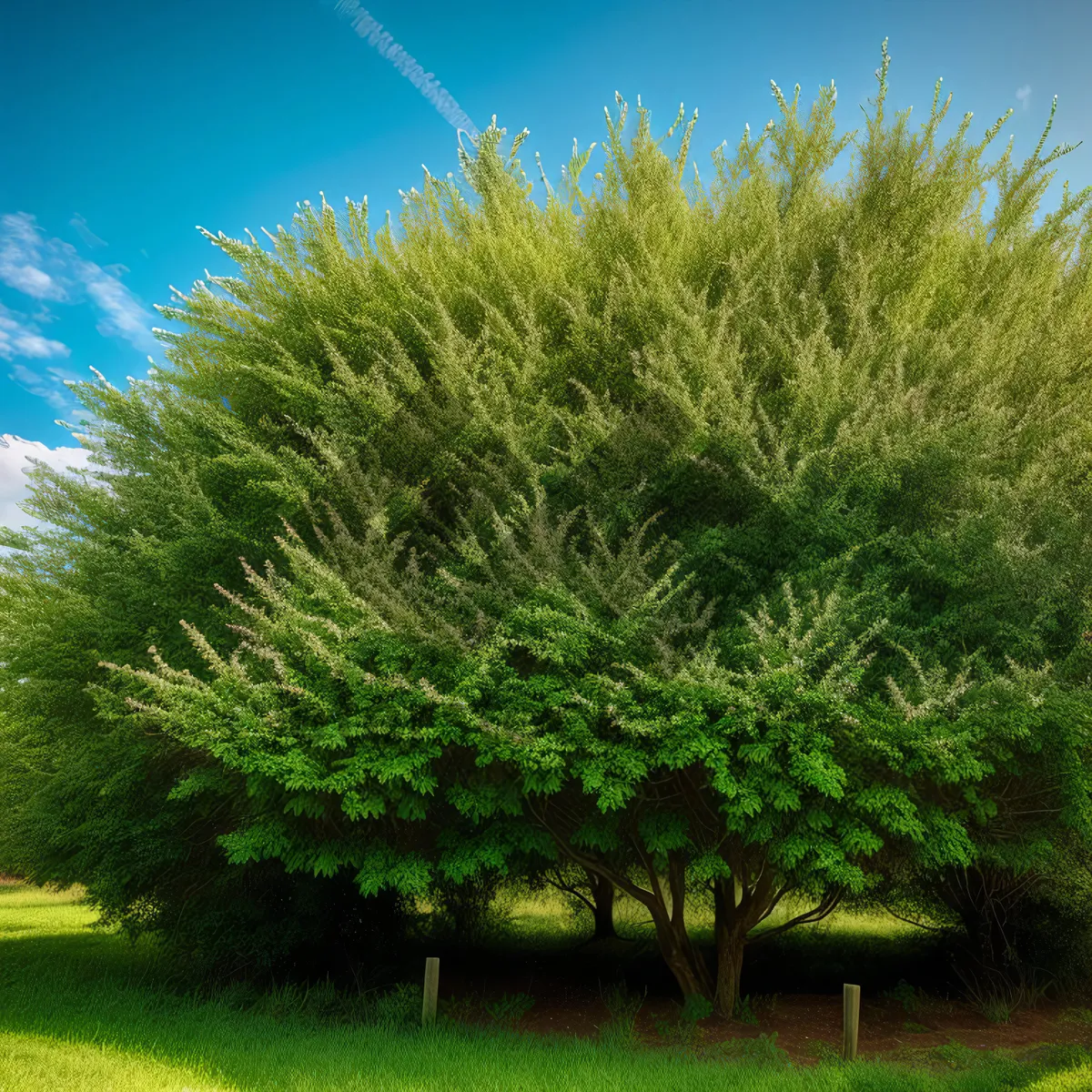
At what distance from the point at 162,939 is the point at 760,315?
12.4 m

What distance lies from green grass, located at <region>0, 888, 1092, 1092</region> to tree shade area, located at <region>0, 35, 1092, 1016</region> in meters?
1.52

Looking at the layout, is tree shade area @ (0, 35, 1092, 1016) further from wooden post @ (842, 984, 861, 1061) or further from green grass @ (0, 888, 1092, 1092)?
green grass @ (0, 888, 1092, 1092)

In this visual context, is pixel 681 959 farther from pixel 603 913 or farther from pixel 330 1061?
pixel 603 913

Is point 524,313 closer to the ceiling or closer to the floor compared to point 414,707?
closer to the ceiling

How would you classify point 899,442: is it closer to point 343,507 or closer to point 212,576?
point 343,507

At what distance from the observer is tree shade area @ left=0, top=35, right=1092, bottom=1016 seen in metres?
7.79

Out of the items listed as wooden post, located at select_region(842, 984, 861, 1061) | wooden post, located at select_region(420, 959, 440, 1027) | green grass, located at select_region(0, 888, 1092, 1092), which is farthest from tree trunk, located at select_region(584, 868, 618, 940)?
wooden post, located at select_region(842, 984, 861, 1061)

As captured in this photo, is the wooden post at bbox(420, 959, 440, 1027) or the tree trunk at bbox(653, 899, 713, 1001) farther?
the tree trunk at bbox(653, 899, 713, 1001)

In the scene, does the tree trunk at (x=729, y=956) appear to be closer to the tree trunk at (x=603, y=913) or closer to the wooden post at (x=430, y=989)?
the wooden post at (x=430, y=989)

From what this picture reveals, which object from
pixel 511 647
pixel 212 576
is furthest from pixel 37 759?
pixel 511 647

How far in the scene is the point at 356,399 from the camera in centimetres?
1092

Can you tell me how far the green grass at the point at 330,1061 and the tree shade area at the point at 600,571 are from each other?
1.52m

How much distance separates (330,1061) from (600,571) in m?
5.47

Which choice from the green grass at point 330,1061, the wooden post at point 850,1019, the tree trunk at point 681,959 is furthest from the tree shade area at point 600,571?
the green grass at point 330,1061
